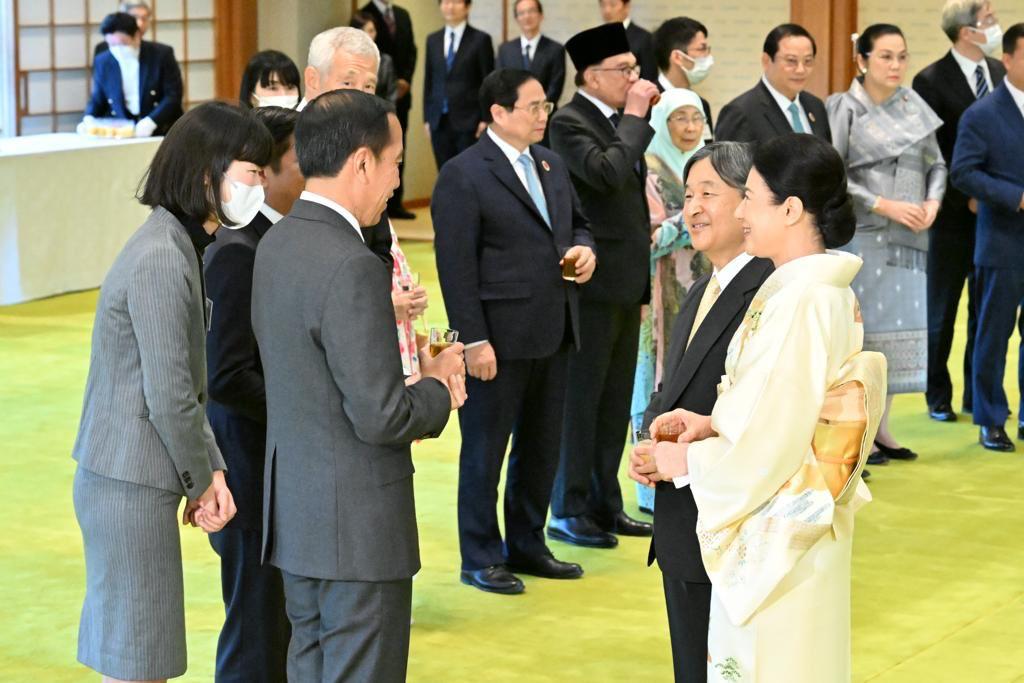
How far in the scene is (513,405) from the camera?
4.34 m

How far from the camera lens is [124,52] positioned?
9.73m

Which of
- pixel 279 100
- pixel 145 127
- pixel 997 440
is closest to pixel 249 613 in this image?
pixel 279 100

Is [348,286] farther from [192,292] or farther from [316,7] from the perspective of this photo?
[316,7]

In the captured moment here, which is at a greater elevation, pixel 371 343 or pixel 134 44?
pixel 134 44

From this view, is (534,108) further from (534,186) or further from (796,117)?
(796,117)

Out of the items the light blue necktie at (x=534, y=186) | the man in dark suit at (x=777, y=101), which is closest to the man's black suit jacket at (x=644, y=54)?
the man in dark suit at (x=777, y=101)

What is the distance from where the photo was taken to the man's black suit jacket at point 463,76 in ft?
35.4

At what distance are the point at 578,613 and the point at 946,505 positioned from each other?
5.30ft

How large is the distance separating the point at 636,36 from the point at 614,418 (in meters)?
5.66

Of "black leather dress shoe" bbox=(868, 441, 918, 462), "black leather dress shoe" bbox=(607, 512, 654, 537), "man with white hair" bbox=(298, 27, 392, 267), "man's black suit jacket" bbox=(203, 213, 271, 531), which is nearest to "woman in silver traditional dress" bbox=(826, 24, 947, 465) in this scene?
"black leather dress shoe" bbox=(868, 441, 918, 462)

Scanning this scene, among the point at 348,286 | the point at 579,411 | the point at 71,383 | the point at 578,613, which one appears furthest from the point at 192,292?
the point at 71,383

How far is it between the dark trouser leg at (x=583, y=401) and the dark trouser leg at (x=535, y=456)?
271 millimetres

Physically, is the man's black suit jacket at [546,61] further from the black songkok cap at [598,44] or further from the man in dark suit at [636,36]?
the black songkok cap at [598,44]

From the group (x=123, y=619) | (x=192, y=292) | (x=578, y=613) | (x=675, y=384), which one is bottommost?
(x=578, y=613)
